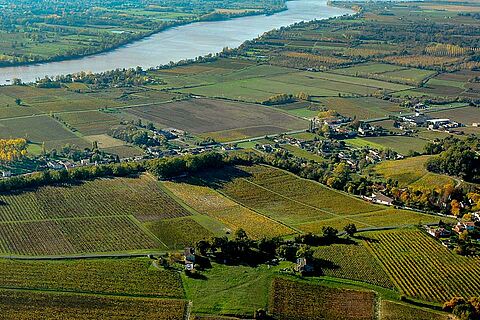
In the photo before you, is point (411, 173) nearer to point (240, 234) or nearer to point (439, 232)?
point (439, 232)

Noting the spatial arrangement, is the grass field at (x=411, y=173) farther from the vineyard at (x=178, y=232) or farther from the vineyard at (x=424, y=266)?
the vineyard at (x=178, y=232)

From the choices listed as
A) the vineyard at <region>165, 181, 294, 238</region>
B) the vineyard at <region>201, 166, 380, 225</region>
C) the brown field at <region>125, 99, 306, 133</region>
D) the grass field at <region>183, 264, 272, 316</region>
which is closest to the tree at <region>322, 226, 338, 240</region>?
the vineyard at <region>165, 181, 294, 238</region>

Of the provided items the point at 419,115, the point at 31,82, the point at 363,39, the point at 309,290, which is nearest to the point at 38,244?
the point at 309,290

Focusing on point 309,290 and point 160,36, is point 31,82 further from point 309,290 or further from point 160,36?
point 309,290

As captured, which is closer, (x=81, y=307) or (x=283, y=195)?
(x=81, y=307)

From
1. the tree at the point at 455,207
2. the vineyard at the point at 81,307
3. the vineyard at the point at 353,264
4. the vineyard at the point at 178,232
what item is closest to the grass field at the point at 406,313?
the vineyard at the point at 353,264

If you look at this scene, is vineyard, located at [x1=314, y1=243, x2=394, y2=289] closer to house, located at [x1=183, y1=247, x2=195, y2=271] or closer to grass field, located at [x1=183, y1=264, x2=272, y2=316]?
grass field, located at [x1=183, y1=264, x2=272, y2=316]

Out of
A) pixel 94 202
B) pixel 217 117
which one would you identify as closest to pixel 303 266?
pixel 94 202
